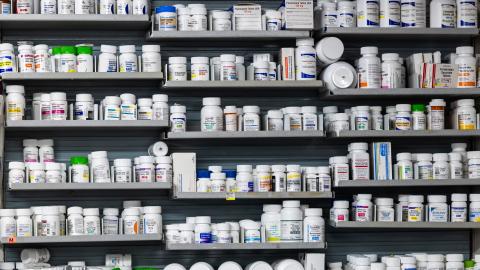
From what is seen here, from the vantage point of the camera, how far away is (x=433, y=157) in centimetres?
507

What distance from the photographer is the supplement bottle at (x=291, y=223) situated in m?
4.87

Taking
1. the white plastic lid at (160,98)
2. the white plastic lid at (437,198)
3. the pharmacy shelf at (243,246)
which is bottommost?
the pharmacy shelf at (243,246)

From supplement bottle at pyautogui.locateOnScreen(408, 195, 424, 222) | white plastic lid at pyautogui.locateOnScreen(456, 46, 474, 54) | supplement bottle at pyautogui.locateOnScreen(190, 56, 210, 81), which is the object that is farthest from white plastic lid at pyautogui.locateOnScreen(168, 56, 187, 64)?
white plastic lid at pyautogui.locateOnScreen(456, 46, 474, 54)

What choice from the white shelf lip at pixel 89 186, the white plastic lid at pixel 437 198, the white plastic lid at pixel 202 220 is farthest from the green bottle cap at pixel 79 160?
the white plastic lid at pixel 437 198

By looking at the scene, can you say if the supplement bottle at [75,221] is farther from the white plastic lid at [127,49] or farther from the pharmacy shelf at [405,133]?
the pharmacy shelf at [405,133]

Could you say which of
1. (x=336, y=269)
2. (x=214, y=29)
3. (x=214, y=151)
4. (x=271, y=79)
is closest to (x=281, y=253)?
(x=336, y=269)

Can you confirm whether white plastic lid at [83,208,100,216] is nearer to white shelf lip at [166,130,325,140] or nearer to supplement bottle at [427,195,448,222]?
white shelf lip at [166,130,325,140]

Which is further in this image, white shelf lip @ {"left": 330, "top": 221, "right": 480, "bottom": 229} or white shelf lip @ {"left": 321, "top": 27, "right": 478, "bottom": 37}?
white shelf lip @ {"left": 321, "top": 27, "right": 478, "bottom": 37}

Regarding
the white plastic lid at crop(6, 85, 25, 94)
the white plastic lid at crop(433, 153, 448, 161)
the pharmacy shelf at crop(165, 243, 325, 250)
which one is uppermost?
the white plastic lid at crop(6, 85, 25, 94)

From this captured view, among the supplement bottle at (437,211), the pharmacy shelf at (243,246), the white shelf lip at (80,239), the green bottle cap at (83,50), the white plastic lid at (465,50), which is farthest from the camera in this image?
the white plastic lid at (465,50)

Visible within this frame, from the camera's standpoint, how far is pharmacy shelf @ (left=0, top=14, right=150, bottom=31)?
15.9 ft

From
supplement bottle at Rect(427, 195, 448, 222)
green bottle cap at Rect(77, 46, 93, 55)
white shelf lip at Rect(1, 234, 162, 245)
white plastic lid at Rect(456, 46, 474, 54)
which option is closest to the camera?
white shelf lip at Rect(1, 234, 162, 245)

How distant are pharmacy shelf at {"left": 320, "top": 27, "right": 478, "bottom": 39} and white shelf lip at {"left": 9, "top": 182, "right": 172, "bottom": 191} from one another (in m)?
1.34

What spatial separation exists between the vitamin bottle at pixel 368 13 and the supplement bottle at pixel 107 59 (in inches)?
57.8
